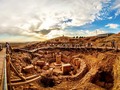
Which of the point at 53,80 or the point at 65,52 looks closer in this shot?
the point at 53,80

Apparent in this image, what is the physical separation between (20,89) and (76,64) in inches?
467

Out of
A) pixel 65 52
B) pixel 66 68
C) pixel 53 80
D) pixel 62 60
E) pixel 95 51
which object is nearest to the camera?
pixel 53 80

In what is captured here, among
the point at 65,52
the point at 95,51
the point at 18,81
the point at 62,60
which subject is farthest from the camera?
the point at 65,52

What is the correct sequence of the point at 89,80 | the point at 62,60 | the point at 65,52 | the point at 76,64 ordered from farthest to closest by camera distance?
the point at 65,52, the point at 62,60, the point at 76,64, the point at 89,80

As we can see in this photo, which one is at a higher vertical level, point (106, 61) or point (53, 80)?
point (106, 61)

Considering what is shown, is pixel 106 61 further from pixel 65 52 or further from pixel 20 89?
pixel 65 52

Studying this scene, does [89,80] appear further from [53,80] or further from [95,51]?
[95,51]

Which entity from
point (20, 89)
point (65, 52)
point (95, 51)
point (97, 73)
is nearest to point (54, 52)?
point (65, 52)

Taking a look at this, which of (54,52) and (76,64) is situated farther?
(54,52)

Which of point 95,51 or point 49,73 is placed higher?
point 95,51

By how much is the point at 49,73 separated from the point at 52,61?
9.40 meters

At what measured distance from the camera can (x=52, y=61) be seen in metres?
28.7

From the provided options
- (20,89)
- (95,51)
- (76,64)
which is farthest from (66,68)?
(20,89)

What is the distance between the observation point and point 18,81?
40.6 ft
